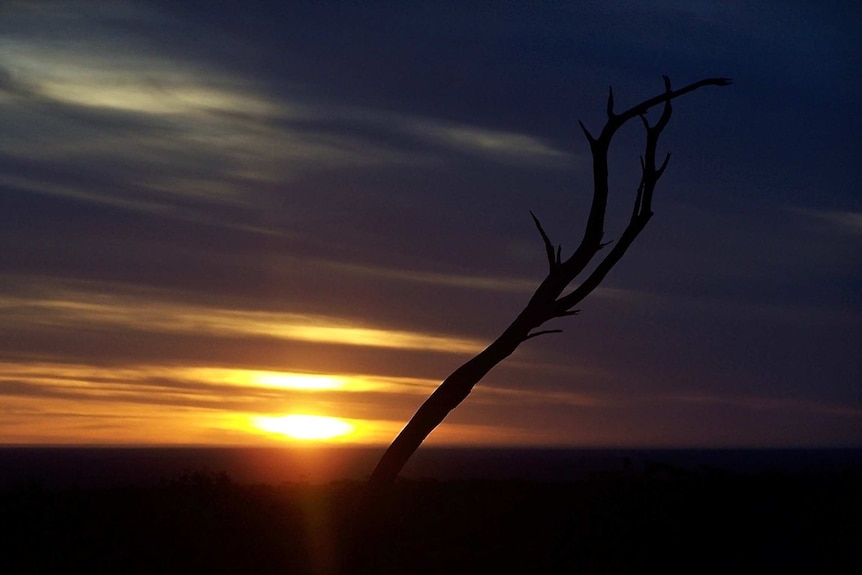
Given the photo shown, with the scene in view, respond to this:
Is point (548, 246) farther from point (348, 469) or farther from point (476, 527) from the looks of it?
point (348, 469)

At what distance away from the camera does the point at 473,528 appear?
17.8 metres

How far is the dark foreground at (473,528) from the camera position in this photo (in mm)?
15977

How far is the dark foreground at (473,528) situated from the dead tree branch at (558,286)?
4.70 meters

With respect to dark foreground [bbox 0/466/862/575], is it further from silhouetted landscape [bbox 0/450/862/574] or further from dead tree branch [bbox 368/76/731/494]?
dead tree branch [bbox 368/76/731/494]

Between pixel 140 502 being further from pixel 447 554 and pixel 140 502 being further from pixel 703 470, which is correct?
pixel 703 470

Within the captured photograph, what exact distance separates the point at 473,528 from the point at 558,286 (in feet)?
23.7

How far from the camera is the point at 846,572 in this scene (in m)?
15.1

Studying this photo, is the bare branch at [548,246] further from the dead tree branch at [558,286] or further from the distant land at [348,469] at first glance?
the distant land at [348,469]

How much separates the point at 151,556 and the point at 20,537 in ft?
6.87

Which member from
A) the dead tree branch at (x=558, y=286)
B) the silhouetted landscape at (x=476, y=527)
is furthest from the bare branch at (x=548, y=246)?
the silhouetted landscape at (x=476, y=527)

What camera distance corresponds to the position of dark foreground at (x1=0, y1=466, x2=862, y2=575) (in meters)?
16.0

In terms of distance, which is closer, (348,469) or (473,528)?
(473,528)

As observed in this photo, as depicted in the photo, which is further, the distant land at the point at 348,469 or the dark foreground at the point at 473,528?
the distant land at the point at 348,469

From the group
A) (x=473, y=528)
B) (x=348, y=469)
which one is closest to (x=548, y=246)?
(x=473, y=528)
